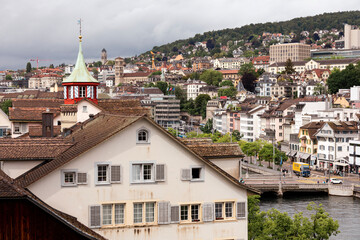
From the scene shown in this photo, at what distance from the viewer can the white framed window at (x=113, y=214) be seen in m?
19.4

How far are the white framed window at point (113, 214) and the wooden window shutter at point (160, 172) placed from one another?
132 cm

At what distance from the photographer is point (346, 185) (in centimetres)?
8856

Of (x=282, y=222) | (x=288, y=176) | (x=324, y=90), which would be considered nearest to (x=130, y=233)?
(x=282, y=222)

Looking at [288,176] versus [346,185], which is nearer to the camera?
[346,185]

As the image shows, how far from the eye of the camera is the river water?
60062mm

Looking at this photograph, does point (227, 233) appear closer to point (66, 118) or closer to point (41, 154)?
point (41, 154)

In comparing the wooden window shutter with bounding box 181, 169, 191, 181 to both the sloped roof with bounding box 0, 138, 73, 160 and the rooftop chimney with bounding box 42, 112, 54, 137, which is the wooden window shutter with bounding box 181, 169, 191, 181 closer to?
the sloped roof with bounding box 0, 138, 73, 160

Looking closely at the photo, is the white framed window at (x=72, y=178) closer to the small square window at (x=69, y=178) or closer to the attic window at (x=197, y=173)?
the small square window at (x=69, y=178)

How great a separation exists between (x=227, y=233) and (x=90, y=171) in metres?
4.76

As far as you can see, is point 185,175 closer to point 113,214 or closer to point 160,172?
point 160,172

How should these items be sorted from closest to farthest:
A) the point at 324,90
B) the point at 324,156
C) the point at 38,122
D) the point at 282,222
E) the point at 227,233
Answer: the point at 227,233 < the point at 282,222 < the point at 38,122 < the point at 324,156 < the point at 324,90

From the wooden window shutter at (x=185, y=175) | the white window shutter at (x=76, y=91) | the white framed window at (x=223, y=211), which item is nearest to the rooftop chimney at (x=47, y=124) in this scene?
the white window shutter at (x=76, y=91)

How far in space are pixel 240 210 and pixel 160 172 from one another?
9.62 ft

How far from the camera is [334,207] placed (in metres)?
75.6
